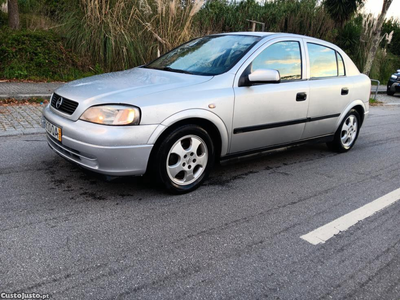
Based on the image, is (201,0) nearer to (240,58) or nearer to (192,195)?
(240,58)

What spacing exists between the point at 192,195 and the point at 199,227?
674 mm

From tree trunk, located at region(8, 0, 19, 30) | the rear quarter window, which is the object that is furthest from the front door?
tree trunk, located at region(8, 0, 19, 30)

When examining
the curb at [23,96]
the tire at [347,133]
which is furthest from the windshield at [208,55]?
Result: the curb at [23,96]

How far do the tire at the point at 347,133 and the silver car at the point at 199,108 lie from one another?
0.36m

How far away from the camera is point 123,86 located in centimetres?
358

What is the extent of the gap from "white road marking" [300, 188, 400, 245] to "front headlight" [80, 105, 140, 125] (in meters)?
→ 1.73

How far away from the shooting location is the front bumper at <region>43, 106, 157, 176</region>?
3.18 meters

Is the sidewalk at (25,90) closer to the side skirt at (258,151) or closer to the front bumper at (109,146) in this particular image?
the front bumper at (109,146)

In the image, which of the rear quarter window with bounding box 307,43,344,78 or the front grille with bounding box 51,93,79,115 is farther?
the rear quarter window with bounding box 307,43,344,78

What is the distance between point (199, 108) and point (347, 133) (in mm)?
3054

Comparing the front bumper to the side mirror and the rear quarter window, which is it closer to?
the side mirror

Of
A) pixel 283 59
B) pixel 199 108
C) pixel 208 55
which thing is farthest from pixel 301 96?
pixel 199 108

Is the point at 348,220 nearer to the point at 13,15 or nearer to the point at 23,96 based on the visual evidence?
the point at 23,96

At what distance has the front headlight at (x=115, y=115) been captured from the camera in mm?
3230
